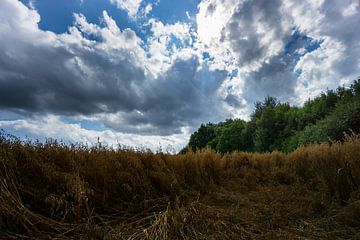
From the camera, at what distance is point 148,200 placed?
4.55 m

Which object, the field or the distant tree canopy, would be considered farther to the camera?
the distant tree canopy

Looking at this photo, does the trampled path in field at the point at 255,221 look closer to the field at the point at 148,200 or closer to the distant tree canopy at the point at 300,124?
the field at the point at 148,200

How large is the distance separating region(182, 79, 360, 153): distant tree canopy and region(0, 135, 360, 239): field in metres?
7.92

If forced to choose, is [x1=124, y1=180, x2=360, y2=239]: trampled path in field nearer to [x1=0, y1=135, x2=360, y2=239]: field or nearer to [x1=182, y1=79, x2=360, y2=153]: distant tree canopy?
[x1=0, y1=135, x2=360, y2=239]: field

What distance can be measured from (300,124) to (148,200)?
88.0ft

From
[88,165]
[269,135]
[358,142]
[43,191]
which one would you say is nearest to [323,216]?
[358,142]

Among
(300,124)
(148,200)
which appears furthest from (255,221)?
(300,124)

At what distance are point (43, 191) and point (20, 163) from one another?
56cm

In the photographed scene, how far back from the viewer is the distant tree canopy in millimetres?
17812

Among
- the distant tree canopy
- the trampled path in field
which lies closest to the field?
the trampled path in field

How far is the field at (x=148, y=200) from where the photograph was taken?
135 inches

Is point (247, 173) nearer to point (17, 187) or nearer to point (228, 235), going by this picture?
point (228, 235)

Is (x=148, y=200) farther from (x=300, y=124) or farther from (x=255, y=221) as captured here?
(x=300, y=124)

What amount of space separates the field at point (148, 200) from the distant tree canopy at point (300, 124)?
7.92 metres
